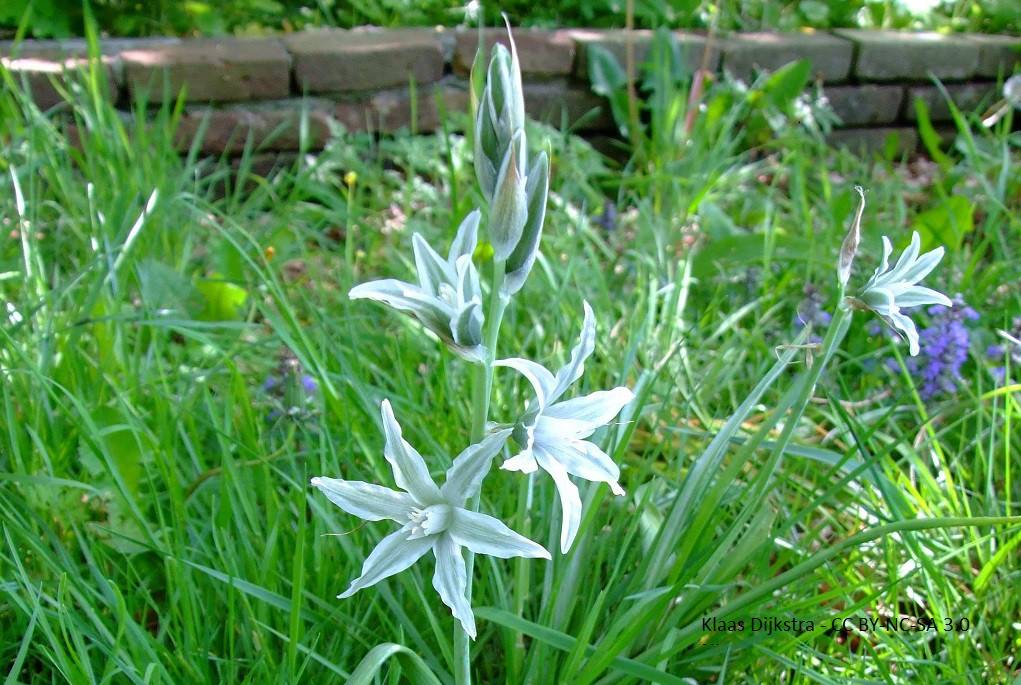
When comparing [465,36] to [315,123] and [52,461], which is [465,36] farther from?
[52,461]

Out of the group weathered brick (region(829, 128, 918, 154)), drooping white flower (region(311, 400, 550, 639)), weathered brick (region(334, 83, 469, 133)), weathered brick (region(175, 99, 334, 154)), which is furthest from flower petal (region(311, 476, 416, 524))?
weathered brick (region(829, 128, 918, 154))

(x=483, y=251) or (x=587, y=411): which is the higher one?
(x=587, y=411)

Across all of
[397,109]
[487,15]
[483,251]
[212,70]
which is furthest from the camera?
[487,15]

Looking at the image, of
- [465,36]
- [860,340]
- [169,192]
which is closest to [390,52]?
[465,36]

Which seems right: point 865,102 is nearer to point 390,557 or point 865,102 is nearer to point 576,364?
point 576,364

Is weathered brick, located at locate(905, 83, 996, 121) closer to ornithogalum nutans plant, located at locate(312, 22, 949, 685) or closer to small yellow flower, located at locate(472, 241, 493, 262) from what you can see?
small yellow flower, located at locate(472, 241, 493, 262)

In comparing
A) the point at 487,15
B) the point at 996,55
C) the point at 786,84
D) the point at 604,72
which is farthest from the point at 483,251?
the point at 996,55
